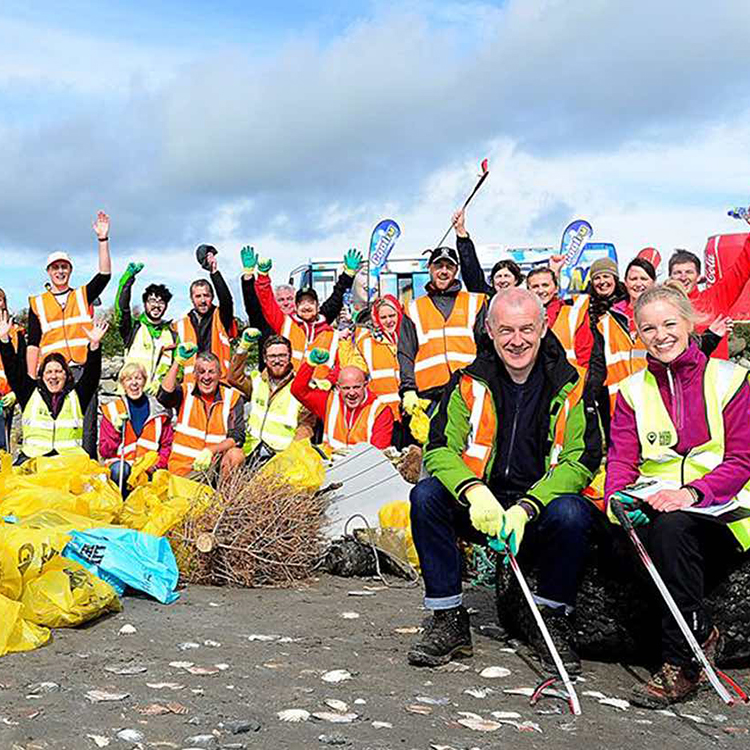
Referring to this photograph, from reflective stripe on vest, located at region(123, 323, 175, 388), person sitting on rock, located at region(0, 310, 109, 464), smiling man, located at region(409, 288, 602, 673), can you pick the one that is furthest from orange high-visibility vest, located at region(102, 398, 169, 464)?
smiling man, located at region(409, 288, 602, 673)

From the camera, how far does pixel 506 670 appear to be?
4500 mm

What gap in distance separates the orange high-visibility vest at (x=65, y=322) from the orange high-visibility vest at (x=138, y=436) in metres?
1.20

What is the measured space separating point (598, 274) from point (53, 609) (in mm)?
4487

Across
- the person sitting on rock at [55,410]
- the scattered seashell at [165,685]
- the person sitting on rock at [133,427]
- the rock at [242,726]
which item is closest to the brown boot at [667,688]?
the rock at [242,726]

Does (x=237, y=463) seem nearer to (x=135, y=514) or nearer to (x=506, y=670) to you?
(x=135, y=514)

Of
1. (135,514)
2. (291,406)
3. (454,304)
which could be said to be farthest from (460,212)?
(135,514)

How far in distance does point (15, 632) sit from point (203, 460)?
3.18 m

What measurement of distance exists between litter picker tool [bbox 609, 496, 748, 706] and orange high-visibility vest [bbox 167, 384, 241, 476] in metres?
4.18

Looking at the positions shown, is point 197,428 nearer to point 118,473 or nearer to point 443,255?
point 118,473

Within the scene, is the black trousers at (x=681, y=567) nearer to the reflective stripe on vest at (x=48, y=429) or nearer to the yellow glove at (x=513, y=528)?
the yellow glove at (x=513, y=528)

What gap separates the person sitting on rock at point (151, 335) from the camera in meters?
10.2

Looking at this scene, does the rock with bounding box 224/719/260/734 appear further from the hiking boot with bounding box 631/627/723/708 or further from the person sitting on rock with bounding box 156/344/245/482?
the person sitting on rock with bounding box 156/344/245/482

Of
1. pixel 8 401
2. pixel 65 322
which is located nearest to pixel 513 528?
pixel 8 401

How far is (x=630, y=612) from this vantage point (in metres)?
4.64
